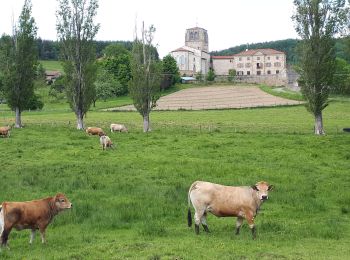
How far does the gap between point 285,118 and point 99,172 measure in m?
38.4

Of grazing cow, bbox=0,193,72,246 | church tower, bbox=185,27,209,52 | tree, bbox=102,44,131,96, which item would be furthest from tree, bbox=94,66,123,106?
church tower, bbox=185,27,209,52

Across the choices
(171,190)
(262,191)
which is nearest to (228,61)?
(171,190)

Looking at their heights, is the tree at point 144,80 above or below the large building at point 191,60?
below

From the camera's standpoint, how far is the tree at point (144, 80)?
42.2m

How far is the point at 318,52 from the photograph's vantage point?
3950cm

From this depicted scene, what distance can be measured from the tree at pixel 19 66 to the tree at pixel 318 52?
2499 centimetres

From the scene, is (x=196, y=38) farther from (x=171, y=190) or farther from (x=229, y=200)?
(x=229, y=200)

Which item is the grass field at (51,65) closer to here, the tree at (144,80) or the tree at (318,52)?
the tree at (144,80)

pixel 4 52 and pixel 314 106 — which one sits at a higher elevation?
pixel 4 52

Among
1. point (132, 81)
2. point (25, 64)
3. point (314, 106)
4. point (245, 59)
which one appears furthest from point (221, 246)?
point (245, 59)

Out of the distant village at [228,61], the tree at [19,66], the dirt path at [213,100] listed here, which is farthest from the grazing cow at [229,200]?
the distant village at [228,61]

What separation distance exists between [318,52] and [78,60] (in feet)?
70.3

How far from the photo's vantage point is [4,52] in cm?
4409

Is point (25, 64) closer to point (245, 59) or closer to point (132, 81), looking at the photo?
point (132, 81)
